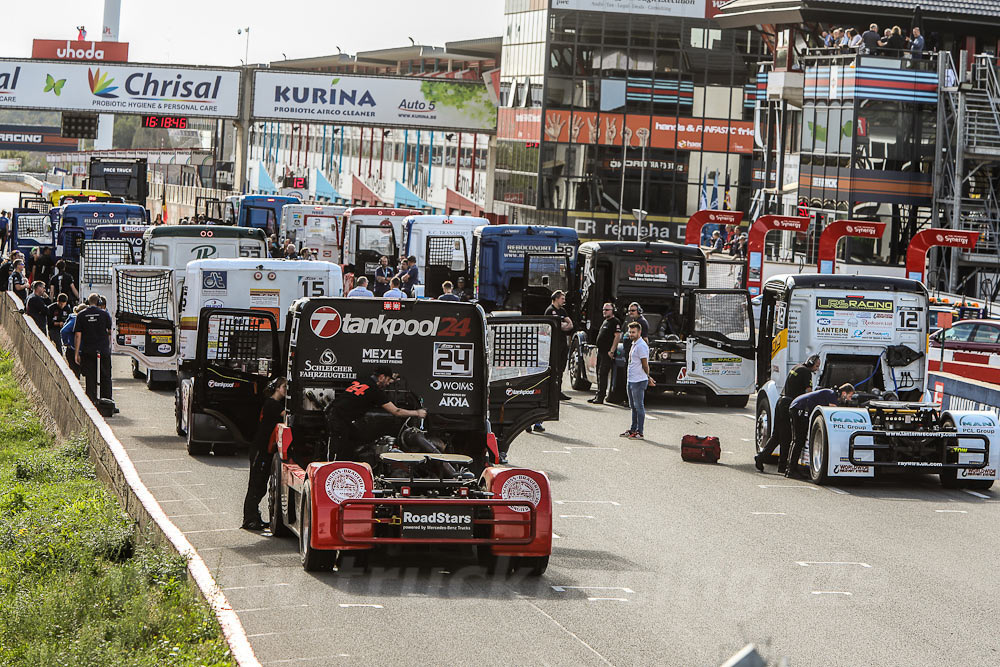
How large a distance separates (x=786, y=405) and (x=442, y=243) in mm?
18611

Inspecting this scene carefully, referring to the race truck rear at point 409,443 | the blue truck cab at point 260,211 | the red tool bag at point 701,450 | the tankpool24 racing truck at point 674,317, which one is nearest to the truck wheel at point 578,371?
the tankpool24 racing truck at point 674,317

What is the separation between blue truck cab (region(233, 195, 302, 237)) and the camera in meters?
48.7

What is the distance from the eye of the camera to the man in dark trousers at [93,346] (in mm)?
22641

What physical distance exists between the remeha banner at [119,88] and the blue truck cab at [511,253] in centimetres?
3306

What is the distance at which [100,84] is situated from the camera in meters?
64.9

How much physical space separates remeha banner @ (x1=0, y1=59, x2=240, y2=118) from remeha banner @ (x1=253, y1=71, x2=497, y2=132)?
1566 mm

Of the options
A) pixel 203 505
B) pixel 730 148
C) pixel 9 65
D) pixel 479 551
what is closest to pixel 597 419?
pixel 203 505

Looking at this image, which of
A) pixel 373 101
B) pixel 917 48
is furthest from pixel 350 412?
pixel 373 101

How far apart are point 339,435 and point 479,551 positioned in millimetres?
1707

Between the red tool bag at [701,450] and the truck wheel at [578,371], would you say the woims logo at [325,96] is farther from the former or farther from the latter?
the red tool bag at [701,450]

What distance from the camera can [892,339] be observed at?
20578 mm

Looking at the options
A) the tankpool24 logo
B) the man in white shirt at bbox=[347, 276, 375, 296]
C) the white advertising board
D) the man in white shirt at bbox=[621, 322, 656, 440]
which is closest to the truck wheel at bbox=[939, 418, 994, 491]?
the man in white shirt at bbox=[621, 322, 656, 440]

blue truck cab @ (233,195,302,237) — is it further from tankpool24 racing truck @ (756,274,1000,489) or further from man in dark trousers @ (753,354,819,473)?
man in dark trousers @ (753,354,819,473)

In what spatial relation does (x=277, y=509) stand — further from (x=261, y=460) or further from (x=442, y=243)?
(x=442, y=243)
